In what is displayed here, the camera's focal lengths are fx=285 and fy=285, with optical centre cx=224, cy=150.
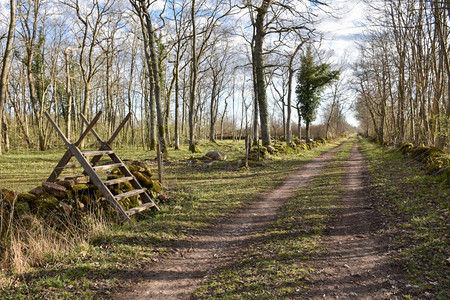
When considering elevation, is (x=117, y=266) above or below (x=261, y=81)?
below

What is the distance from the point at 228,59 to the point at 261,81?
2360cm

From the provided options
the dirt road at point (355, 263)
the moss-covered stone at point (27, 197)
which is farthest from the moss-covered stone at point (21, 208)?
the dirt road at point (355, 263)

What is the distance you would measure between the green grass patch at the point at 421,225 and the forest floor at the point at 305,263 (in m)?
0.24

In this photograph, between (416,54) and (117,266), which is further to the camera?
(416,54)

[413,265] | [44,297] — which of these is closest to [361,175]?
[413,265]

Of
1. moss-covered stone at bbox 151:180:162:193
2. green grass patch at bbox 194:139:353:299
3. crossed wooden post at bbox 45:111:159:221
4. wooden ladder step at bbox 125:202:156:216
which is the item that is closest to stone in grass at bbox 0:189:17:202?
crossed wooden post at bbox 45:111:159:221

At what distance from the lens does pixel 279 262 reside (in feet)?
13.6

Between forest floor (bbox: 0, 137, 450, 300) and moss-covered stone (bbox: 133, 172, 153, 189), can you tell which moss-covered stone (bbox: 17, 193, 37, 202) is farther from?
moss-covered stone (bbox: 133, 172, 153, 189)

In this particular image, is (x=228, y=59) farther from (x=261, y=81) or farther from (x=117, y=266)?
(x=117, y=266)

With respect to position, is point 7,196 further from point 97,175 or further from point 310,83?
point 310,83

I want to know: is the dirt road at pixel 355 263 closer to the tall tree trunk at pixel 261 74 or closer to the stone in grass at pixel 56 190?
the stone in grass at pixel 56 190

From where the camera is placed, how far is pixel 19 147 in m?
26.2

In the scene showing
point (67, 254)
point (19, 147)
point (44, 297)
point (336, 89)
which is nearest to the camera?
point (44, 297)

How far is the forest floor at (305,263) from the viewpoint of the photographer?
11.3 ft
